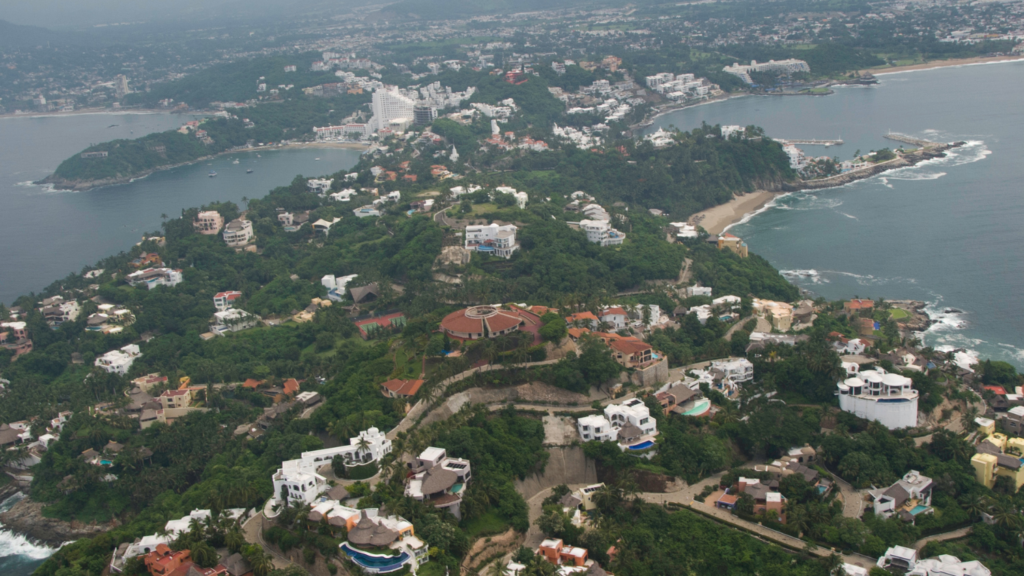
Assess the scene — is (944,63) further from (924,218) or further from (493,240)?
(493,240)

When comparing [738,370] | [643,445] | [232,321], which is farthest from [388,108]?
[643,445]

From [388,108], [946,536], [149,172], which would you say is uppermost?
[946,536]

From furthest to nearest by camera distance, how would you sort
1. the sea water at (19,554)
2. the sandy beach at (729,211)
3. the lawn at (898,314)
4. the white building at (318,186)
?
1. the white building at (318,186)
2. the sandy beach at (729,211)
3. the lawn at (898,314)
4. the sea water at (19,554)

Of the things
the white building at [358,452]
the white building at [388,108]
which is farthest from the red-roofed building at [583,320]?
the white building at [388,108]

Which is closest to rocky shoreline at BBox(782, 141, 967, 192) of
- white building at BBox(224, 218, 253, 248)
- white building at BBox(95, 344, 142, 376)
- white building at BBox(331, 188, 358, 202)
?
white building at BBox(331, 188, 358, 202)

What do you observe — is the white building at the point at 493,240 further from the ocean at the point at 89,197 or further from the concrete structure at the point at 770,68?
the concrete structure at the point at 770,68

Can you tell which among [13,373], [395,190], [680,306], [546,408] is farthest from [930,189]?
[13,373]

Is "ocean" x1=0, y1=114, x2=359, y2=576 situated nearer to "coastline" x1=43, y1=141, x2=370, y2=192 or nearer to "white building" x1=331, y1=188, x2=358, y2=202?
"coastline" x1=43, y1=141, x2=370, y2=192

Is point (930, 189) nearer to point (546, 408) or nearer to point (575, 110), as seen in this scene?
point (575, 110)
